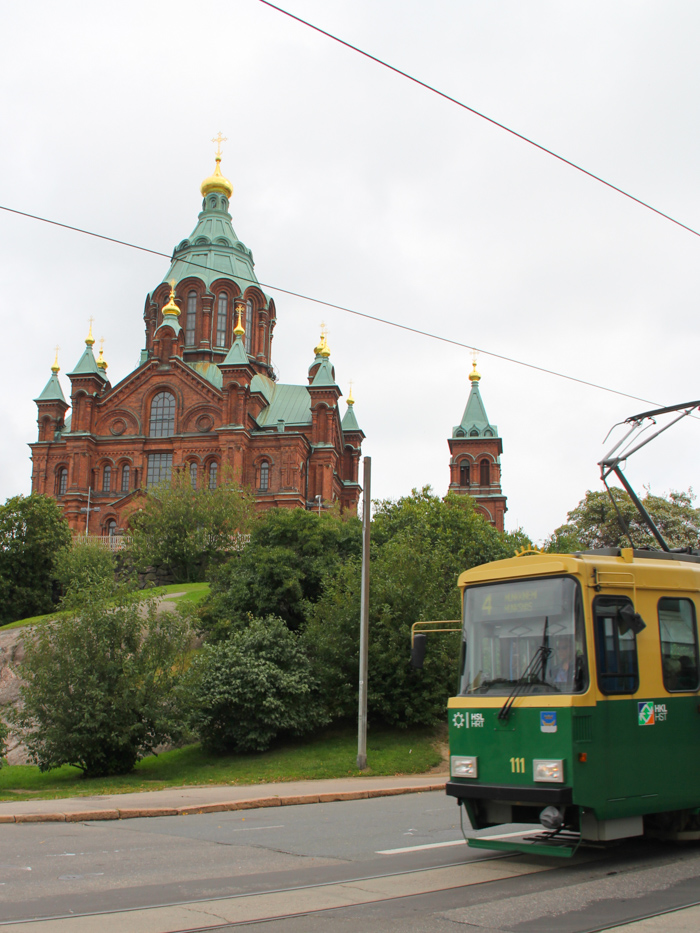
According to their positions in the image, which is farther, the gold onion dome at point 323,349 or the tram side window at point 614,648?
the gold onion dome at point 323,349

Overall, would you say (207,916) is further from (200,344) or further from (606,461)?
(200,344)

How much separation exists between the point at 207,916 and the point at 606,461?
972 cm

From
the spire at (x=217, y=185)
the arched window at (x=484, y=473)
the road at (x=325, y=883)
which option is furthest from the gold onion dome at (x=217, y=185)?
the road at (x=325, y=883)

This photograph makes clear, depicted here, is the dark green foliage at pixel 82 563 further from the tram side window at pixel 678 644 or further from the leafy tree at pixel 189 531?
the tram side window at pixel 678 644

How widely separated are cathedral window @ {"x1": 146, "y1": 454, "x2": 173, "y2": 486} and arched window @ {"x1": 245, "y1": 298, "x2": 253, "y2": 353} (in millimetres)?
13970

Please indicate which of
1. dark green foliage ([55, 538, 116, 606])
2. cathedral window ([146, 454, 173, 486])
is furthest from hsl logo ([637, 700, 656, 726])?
cathedral window ([146, 454, 173, 486])

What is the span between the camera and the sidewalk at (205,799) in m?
13.9

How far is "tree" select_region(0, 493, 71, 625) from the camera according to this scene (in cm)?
4534

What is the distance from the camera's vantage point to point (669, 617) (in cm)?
963

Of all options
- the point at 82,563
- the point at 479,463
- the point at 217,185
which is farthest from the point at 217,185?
the point at 82,563

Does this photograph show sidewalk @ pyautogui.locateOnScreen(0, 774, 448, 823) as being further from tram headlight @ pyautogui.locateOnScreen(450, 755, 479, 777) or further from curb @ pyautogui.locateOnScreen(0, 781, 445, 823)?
tram headlight @ pyautogui.locateOnScreen(450, 755, 479, 777)

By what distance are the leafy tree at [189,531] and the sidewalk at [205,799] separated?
26455 mm

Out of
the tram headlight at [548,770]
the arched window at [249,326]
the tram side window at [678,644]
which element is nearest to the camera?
the tram headlight at [548,770]

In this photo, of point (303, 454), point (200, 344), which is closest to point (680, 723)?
point (303, 454)
